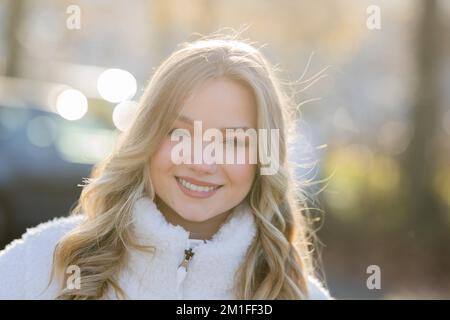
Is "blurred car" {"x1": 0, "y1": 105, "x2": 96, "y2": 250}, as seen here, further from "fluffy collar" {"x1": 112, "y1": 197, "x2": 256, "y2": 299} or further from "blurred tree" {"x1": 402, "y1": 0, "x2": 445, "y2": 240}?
"fluffy collar" {"x1": 112, "y1": 197, "x2": 256, "y2": 299}

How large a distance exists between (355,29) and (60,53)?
9.03m

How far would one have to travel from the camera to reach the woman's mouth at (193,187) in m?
2.57

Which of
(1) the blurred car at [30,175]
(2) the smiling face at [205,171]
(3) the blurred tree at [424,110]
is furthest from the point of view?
(3) the blurred tree at [424,110]

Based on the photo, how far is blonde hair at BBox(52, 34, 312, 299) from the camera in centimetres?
255

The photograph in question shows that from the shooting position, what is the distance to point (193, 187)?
2570mm

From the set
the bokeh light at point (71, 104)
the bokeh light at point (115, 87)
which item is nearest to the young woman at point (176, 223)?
the bokeh light at point (71, 104)

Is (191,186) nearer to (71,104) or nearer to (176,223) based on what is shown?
(176,223)

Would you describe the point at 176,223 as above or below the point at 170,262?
above

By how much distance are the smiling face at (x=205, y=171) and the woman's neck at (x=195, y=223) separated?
0.06 meters

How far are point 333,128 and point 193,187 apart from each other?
10.5m

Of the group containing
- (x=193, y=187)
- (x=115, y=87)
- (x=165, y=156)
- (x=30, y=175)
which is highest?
(x=115, y=87)

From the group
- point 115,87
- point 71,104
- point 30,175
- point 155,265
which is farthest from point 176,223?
point 115,87

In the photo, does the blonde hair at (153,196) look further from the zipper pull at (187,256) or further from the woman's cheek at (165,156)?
the zipper pull at (187,256)

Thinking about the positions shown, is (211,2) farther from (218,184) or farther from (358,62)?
(218,184)
